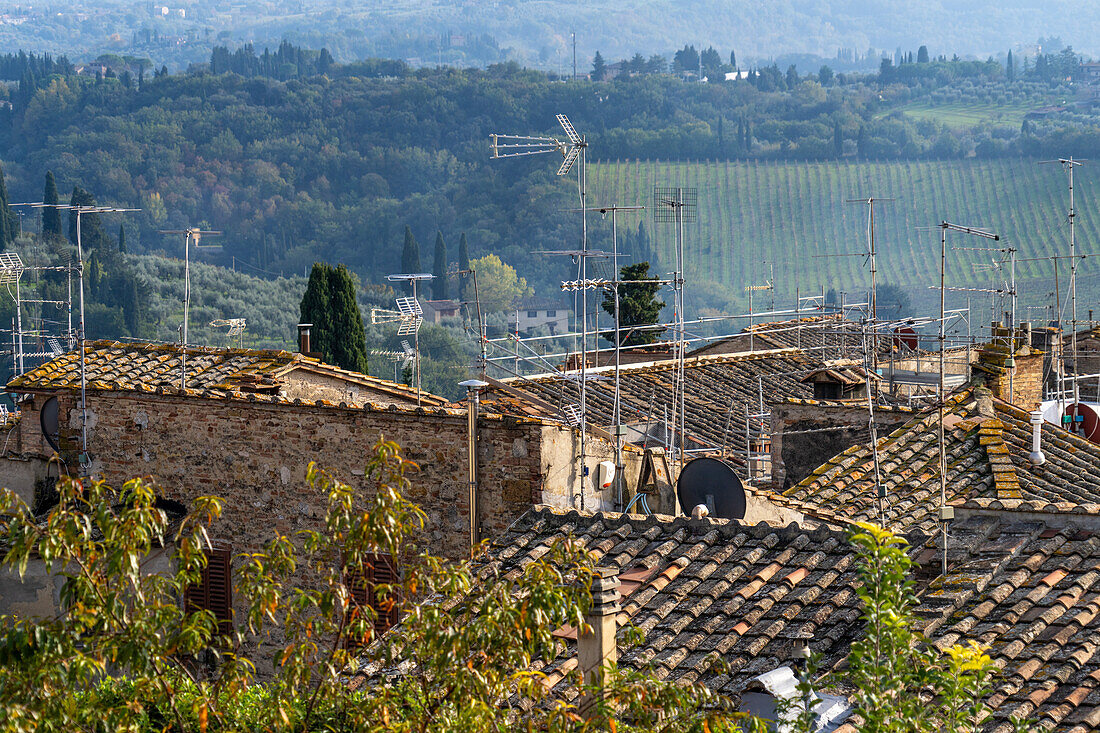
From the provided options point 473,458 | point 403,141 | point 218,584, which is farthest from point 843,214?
point 473,458

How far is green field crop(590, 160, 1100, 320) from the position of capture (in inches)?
4619

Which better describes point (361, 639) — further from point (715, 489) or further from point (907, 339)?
point (907, 339)

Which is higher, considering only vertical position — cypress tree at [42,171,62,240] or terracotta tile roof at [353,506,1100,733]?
cypress tree at [42,171,62,240]

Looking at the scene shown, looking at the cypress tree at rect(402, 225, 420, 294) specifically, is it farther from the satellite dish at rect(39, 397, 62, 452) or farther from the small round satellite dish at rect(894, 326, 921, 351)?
the satellite dish at rect(39, 397, 62, 452)

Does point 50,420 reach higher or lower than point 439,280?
higher

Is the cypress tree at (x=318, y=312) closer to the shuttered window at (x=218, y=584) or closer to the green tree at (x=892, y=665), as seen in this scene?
the shuttered window at (x=218, y=584)

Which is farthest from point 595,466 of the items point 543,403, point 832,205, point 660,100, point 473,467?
point 660,100

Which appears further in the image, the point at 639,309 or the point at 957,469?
the point at 639,309

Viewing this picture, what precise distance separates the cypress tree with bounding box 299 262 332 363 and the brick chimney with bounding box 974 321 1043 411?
20818mm

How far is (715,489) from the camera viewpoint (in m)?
10.3

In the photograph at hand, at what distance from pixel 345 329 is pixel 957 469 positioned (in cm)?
2824

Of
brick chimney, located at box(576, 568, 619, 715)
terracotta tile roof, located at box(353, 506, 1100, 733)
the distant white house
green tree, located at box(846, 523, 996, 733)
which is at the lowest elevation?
the distant white house

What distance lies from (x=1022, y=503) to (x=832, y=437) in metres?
7.01

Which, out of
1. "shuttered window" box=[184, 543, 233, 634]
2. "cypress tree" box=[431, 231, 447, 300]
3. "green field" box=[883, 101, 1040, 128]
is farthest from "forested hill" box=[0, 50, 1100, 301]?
"shuttered window" box=[184, 543, 233, 634]
